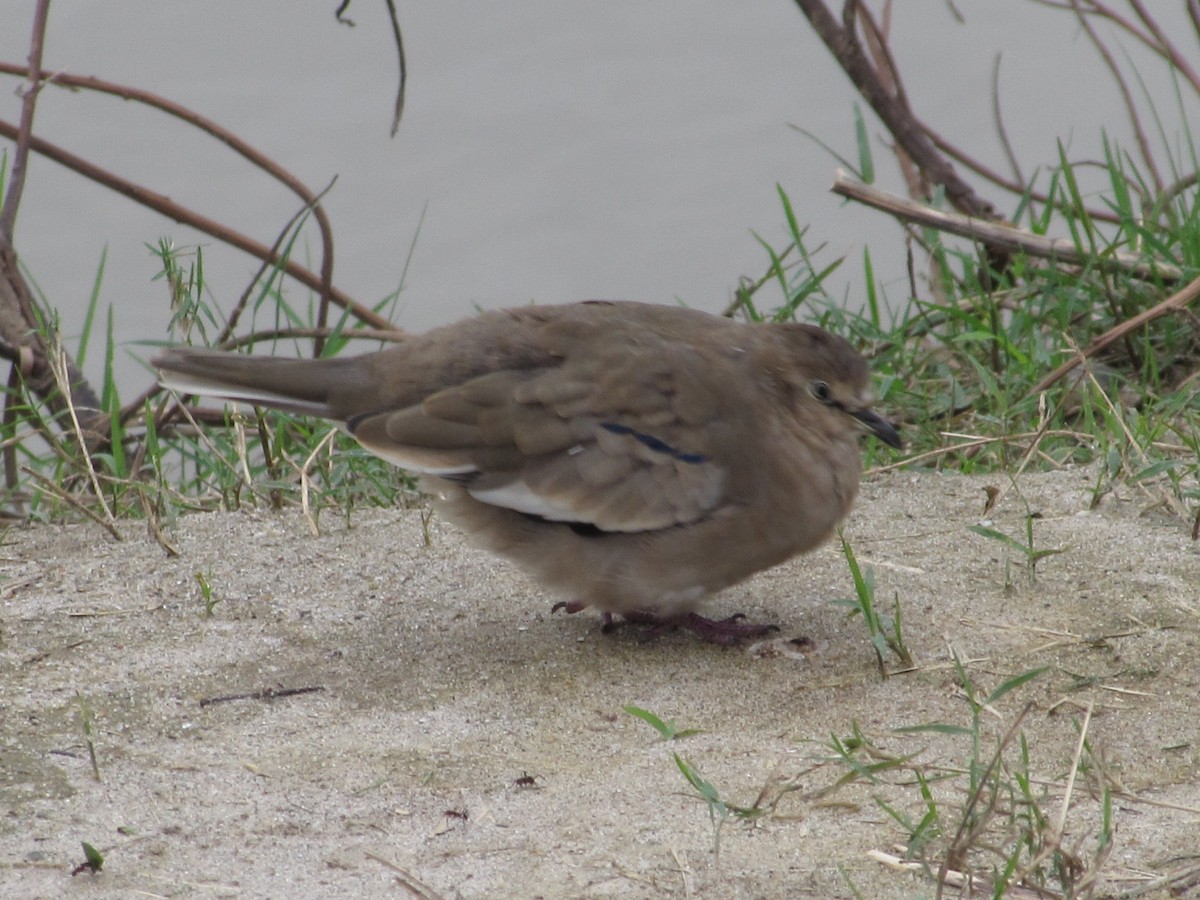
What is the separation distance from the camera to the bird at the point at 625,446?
399 centimetres

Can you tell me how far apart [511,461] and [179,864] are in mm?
1322

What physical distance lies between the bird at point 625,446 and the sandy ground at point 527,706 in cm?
24

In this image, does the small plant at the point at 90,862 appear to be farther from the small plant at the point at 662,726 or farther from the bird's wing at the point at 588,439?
the bird's wing at the point at 588,439

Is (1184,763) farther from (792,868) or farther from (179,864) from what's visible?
(179,864)

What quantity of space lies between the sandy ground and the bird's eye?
1.53 ft

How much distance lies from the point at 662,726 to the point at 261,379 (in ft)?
4.65

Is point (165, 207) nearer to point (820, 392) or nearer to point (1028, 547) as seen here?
point (820, 392)

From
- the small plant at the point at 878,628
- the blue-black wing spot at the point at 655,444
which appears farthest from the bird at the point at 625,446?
the small plant at the point at 878,628

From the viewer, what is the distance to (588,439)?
4.02 metres

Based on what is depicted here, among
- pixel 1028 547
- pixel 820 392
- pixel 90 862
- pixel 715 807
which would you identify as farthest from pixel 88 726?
pixel 1028 547

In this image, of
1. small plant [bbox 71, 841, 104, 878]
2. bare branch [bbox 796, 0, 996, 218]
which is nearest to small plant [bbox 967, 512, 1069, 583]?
small plant [bbox 71, 841, 104, 878]

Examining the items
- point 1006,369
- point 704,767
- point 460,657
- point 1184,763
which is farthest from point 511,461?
point 1006,369

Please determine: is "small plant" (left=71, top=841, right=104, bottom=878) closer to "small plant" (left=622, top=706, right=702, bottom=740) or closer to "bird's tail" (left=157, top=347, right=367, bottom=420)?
"small plant" (left=622, top=706, right=702, bottom=740)

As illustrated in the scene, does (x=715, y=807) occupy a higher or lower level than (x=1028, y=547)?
lower
